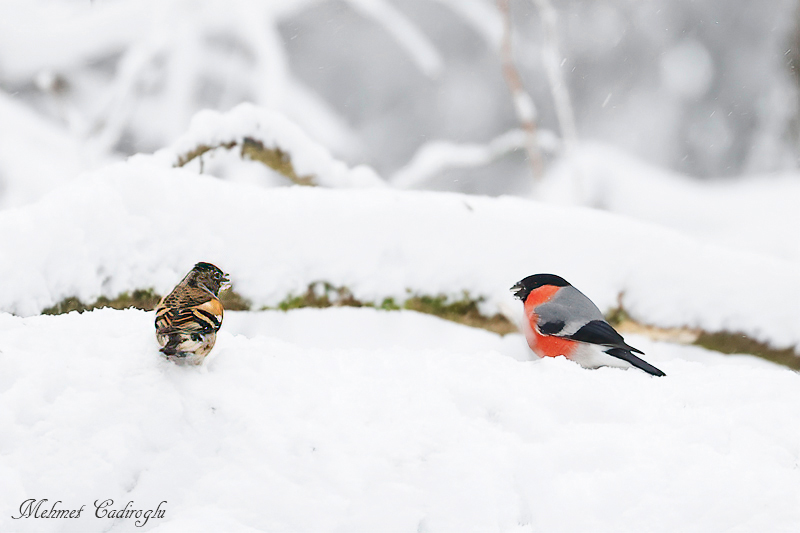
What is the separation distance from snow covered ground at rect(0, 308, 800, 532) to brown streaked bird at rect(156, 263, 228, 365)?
0.27 ft

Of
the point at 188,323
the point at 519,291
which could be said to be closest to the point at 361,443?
the point at 188,323

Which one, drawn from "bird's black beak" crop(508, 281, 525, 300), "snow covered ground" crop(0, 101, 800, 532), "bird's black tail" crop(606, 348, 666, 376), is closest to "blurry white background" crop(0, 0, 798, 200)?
"snow covered ground" crop(0, 101, 800, 532)

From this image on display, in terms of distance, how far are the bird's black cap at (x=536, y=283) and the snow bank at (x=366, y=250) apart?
0.38 meters

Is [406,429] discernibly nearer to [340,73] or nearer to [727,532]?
[727,532]

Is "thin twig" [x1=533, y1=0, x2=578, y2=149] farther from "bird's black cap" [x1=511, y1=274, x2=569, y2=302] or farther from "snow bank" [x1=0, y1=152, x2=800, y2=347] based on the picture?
"bird's black cap" [x1=511, y1=274, x2=569, y2=302]

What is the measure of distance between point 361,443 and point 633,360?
1218mm

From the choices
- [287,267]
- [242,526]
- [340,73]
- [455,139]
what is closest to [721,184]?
[455,139]

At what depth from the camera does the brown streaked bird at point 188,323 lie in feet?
5.08

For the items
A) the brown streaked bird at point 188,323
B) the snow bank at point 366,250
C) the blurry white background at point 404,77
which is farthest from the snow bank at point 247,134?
the blurry white background at point 404,77

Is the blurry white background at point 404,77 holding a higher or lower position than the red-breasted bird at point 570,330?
higher

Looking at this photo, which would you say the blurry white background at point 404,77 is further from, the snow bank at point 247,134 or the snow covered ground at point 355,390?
the snow covered ground at point 355,390

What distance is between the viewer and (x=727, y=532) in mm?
1468

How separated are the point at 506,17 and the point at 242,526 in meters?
5.90

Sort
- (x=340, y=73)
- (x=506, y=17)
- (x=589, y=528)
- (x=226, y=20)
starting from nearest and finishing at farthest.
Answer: (x=589, y=528) < (x=506, y=17) < (x=226, y=20) < (x=340, y=73)
